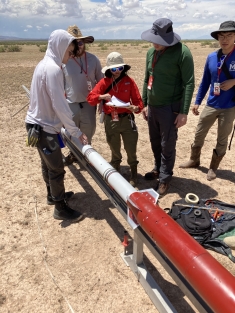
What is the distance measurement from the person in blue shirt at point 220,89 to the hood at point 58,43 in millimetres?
2080

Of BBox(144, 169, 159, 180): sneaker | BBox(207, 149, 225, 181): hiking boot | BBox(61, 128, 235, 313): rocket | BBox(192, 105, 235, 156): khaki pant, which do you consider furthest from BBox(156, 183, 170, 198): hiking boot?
BBox(61, 128, 235, 313): rocket

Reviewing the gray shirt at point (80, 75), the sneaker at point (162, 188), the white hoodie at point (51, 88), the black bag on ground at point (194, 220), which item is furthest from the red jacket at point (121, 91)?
the black bag on ground at point (194, 220)

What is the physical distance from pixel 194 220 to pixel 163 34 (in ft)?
7.61

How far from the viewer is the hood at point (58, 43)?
275cm

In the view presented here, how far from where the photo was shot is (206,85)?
451cm

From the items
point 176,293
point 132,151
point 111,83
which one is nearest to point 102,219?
point 132,151

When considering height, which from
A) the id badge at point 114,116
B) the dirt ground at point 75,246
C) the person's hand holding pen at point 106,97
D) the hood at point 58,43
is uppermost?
the hood at point 58,43

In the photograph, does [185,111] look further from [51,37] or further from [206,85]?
[51,37]

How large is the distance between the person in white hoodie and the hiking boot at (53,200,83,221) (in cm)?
7

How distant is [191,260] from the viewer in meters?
1.71

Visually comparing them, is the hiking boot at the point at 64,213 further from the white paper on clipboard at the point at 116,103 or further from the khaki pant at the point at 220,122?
the khaki pant at the point at 220,122

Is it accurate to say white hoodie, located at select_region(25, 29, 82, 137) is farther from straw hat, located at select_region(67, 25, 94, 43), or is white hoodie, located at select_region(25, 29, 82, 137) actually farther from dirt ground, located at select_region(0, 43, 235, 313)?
dirt ground, located at select_region(0, 43, 235, 313)

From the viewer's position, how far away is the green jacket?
3.38 m

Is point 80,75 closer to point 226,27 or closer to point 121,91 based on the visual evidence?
point 121,91
